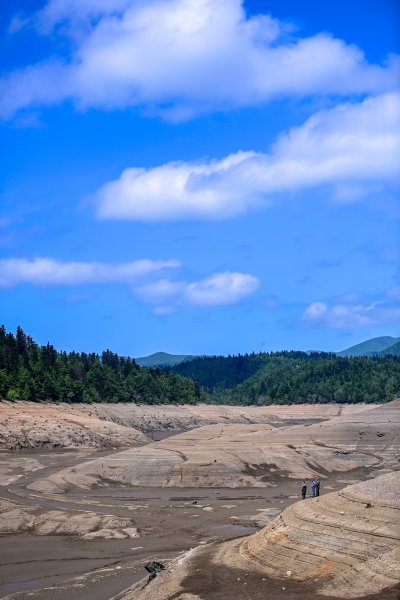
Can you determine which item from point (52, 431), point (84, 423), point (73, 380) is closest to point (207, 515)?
point (52, 431)

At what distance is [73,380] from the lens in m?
151

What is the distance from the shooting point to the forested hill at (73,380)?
13062cm

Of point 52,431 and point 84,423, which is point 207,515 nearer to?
point 52,431

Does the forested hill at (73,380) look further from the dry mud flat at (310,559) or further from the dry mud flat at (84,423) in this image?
the dry mud flat at (310,559)

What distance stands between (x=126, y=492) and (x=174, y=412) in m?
111

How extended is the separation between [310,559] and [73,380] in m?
128

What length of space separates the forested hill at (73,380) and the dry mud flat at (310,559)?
303 feet

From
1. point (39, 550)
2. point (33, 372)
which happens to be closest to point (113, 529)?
point (39, 550)

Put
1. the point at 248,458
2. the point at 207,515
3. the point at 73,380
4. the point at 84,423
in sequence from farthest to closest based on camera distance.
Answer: the point at 73,380
the point at 84,423
the point at 248,458
the point at 207,515

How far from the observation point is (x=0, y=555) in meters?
36.6

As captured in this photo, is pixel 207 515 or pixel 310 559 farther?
pixel 207 515

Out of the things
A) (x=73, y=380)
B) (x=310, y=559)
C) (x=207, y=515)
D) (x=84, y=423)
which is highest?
(x=73, y=380)

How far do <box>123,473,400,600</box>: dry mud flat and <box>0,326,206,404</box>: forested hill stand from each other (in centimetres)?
9236

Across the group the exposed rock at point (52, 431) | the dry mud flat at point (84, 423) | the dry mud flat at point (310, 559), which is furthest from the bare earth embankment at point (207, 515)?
the dry mud flat at point (84, 423)
